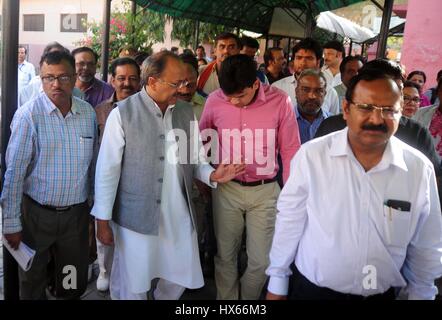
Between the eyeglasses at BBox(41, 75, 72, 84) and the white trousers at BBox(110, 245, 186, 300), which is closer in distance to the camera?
the eyeglasses at BBox(41, 75, 72, 84)

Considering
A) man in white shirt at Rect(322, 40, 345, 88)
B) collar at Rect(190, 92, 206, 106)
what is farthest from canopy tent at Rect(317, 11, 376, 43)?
collar at Rect(190, 92, 206, 106)

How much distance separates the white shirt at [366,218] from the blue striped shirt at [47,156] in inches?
59.3

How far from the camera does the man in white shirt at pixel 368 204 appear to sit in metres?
1.84

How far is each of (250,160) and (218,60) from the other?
165 centimetres

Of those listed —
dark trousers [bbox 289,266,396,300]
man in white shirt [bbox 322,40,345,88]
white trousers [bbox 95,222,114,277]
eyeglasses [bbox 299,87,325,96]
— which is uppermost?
man in white shirt [bbox 322,40,345,88]

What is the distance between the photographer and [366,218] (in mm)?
1839

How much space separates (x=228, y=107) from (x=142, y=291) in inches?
56.3

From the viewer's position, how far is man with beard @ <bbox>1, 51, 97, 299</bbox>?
252cm

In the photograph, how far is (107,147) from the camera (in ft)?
8.43

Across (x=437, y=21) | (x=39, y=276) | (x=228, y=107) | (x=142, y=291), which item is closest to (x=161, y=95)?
(x=228, y=107)

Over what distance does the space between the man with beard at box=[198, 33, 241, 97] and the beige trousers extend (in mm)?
1426

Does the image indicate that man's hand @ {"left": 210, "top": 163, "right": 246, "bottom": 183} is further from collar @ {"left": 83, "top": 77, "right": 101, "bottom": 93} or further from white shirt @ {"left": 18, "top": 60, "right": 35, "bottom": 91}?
white shirt @ {"left": 18, "top": 60, "right": 35, "bottom": 91}
